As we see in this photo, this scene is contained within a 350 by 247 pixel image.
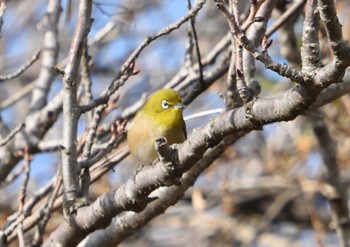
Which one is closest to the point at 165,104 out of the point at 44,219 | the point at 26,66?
the point at 26,66

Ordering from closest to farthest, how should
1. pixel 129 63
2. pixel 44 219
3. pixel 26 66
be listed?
1. pixel 129 63
2. pixel 44 219
3. pixel 26 66

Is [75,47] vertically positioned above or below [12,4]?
below

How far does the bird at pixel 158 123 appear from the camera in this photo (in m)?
4.25

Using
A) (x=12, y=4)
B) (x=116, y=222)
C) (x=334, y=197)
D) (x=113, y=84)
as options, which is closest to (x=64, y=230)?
(x=116, y=222)

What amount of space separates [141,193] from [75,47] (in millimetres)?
748

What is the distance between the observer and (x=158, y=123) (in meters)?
4.43

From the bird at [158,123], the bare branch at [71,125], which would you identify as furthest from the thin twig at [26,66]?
the bird at [158,123]

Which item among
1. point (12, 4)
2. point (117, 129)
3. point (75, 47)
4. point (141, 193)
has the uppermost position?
point (12, 4)

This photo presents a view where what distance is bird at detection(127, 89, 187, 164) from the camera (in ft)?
14.0

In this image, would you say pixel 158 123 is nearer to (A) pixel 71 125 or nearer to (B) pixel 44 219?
(B) pixel 44 219

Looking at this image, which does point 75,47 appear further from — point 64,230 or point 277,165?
point 277,165

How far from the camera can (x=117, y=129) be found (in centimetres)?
356

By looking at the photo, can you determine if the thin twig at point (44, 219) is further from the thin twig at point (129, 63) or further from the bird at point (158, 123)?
the bird at point (158, 123)

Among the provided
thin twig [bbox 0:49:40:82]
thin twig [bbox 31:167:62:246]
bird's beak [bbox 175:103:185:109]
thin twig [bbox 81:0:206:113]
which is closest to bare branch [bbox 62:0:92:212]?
thin twig [bbox 81:0:206:113]
